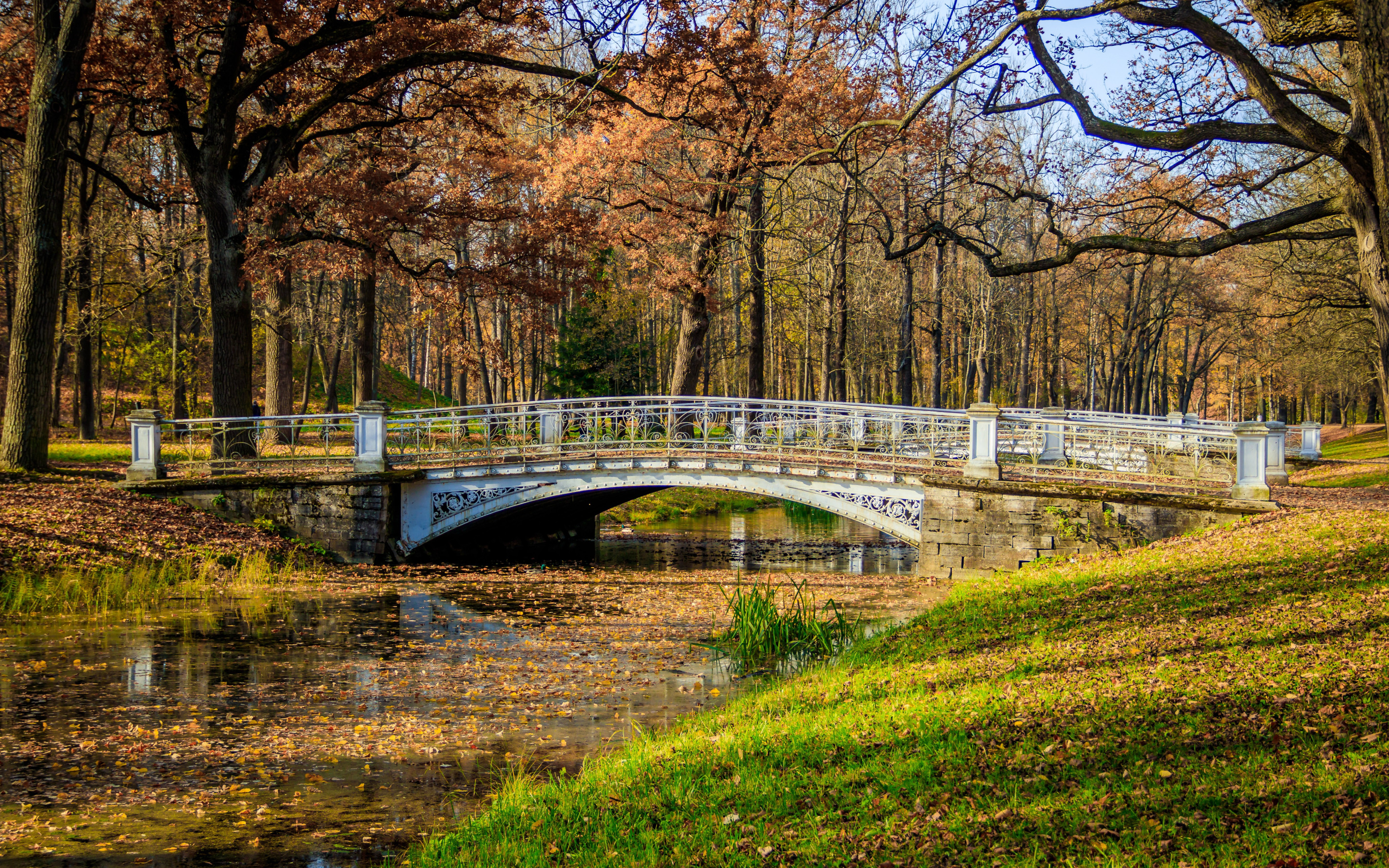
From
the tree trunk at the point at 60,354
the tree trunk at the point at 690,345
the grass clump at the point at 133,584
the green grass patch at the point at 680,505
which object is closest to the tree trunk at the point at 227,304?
the grass clump at the point at 133,584

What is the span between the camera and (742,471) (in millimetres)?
16750

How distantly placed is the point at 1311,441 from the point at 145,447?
97.0 feet

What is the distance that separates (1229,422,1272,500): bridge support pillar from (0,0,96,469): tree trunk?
56.2 feet

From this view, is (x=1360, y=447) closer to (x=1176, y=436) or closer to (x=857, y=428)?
(x=1176, y=436)

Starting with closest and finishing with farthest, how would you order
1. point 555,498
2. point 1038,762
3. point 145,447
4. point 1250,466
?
point 1038,762, point 1250,466, point 145,447, point 555,498

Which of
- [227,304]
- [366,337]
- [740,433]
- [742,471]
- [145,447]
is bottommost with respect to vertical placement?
[742,471]

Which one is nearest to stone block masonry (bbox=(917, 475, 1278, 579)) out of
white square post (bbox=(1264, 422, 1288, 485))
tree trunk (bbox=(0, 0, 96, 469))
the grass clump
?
white square post (bbox=(1264, 422, 1288, 485))

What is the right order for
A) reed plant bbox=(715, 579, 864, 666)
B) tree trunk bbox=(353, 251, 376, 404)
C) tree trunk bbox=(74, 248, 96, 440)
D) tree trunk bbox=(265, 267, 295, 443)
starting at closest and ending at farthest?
1. reed plant bbox=(715, 579, 864, 666)
2. tree trunk bbox=(74, 248, 96, 440)
3. tree trunk bbox=(265, 267, 295, 443)
4. tree trunk bbox=(353, 251, 376, 404)

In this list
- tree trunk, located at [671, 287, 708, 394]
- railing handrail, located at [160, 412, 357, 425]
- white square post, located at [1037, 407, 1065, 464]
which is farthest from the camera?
tree trunk, located at [671, 287, 708, 394]

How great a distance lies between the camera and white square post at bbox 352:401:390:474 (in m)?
17.4

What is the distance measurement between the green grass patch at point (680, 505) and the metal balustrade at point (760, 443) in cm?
702

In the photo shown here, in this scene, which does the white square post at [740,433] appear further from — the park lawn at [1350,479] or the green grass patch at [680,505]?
the park lawn at [1350,479]

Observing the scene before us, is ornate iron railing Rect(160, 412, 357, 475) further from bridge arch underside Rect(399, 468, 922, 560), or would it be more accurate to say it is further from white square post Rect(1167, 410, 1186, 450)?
white square post Rect(1167, 410, 1186, 450)

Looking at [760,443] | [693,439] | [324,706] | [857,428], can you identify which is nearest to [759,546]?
[760,443]
